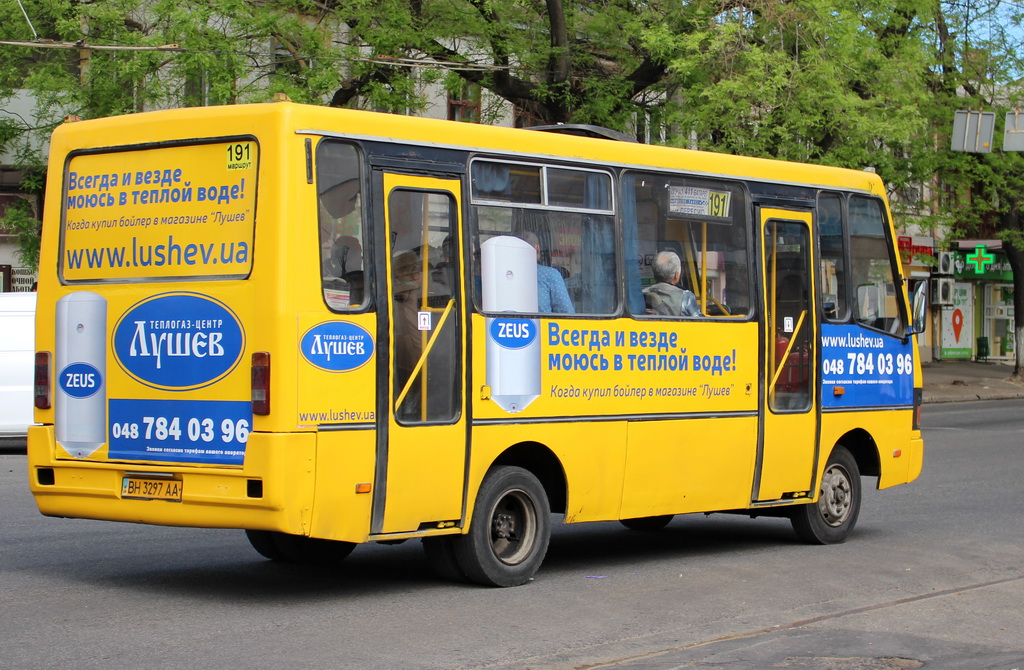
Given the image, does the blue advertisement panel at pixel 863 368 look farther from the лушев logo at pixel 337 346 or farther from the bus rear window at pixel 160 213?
the bus rear window at pixel 160 213

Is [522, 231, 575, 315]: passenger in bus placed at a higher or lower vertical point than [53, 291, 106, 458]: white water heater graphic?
Result: higher

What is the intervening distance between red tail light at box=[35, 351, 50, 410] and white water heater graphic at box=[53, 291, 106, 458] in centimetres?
7

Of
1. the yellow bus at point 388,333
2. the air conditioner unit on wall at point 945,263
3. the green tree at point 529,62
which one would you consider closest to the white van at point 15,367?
the green tree at point 529,62

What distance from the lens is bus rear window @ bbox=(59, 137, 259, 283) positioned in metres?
7.90

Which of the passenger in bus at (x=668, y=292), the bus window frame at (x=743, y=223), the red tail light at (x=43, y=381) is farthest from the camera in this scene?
the bus window frame at (x=743, y=223)

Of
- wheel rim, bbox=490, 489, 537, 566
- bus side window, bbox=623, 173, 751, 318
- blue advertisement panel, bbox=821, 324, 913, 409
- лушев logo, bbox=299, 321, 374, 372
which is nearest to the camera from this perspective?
лушев logo, bbox=299, 321, 374, 372

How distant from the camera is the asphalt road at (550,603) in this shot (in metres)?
6.77

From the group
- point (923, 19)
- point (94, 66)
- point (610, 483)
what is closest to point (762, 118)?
point (923, 19)

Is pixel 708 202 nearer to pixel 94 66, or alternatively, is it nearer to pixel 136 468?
pixel 136 468

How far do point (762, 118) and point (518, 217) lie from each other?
1572 cm

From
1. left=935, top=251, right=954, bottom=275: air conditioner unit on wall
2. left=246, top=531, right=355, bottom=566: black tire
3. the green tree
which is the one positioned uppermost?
the green tree

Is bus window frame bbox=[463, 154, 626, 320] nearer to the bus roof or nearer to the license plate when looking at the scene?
the bus roof

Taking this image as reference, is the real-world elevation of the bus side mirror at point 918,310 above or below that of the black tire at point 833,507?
above

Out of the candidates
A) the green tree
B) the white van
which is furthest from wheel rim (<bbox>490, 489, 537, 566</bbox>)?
the green tree
